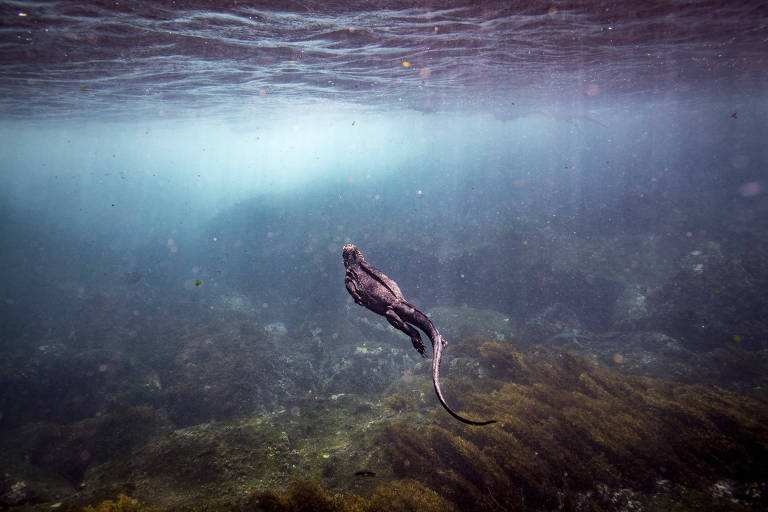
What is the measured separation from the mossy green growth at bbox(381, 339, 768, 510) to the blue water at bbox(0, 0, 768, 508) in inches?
255

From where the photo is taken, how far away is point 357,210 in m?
35.5

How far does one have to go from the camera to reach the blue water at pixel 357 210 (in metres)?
10.9

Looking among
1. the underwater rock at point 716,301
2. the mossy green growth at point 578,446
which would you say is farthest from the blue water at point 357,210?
the mossy green growth at point 578,446

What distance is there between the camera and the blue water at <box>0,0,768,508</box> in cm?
1089

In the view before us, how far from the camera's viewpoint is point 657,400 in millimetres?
7590

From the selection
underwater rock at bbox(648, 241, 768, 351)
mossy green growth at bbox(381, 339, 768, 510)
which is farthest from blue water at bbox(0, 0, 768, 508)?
mossy green growth at bbox(381, 339, 768, 510)

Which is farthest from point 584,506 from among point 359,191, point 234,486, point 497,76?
point 359,191

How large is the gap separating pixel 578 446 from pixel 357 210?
3126 cm

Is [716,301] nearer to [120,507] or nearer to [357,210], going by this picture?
[120,507]

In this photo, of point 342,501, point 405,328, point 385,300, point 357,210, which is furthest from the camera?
point 357,210

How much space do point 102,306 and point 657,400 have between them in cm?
3222

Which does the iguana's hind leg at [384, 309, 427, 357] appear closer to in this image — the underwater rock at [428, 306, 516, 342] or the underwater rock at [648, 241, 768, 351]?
the underwater rock at [428, 306, 516, 342]

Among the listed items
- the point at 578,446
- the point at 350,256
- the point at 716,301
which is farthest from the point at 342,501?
the point at 716,301

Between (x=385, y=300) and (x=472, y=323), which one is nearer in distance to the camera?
(x=385, y=300)
